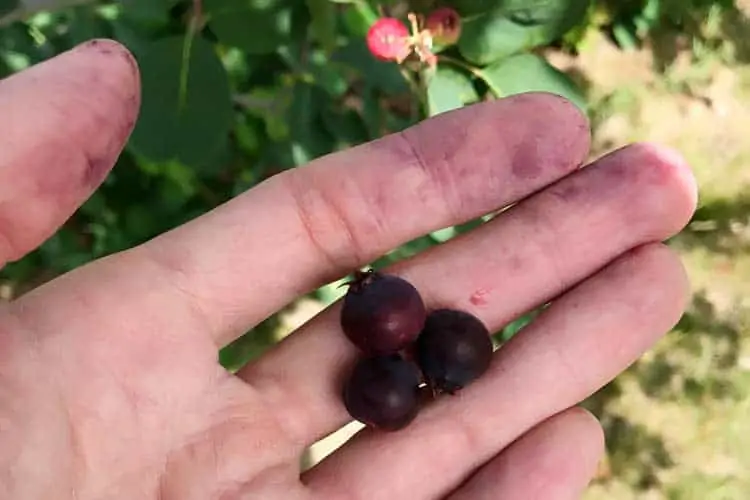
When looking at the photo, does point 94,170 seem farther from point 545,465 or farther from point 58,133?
point 545,465

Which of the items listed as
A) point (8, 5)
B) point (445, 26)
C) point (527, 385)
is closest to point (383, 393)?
point (527, 385)

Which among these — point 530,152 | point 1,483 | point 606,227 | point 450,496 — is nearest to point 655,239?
point 606,227

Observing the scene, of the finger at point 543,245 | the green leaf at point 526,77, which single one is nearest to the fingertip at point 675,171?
the finger at point 543,245

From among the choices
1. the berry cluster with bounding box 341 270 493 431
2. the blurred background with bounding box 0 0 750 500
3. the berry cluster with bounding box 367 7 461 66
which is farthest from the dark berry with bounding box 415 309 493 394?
the berry cluster with bounding box 367 7 461 66

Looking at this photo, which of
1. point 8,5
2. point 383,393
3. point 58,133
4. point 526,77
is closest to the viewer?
point 58,133

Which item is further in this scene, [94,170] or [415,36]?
[415,36]

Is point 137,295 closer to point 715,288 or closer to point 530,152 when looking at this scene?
point 530,152

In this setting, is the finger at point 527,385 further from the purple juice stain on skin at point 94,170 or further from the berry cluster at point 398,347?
the purple juice stain on skin at point 94,170
